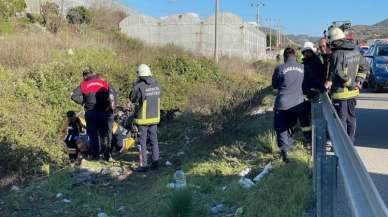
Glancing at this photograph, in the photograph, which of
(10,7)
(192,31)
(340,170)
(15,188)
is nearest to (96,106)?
(15,188)

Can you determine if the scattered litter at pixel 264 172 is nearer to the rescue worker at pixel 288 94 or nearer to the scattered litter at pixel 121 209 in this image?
the rescue worker at pixel 288 94

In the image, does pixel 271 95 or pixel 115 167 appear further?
pixel 271 95

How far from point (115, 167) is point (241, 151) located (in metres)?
3.05

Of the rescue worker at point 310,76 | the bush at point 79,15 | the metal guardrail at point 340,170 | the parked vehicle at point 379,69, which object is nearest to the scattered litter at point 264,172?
the rescue worker at point 310,76

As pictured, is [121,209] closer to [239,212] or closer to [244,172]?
[244,172]

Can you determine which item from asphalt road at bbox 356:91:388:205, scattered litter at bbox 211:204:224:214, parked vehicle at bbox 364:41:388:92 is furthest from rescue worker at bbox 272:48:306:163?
parked vehicle at bbox 364:41:388:92

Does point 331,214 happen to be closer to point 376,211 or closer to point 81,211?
point 376,211

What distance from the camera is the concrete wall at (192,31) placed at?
44.4m

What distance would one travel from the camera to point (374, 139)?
30.1ft

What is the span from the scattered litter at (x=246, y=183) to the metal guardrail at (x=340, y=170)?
1796 millimetres

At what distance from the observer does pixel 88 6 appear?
44344 mm

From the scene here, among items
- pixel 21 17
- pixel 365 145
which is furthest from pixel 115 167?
pixel 21 17

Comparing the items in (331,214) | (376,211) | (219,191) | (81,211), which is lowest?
(81,211)

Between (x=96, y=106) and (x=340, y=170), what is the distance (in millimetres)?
9022
